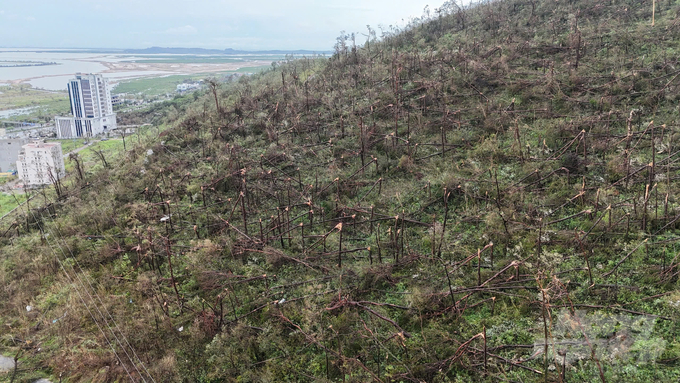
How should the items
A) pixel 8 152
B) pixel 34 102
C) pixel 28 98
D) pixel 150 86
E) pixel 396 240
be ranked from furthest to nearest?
1. pixel 150 86
2. pixel 28 98
3. pixel 34 102
4. pixel 8 152
5. pixel 396 240

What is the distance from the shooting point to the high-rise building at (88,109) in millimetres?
34688

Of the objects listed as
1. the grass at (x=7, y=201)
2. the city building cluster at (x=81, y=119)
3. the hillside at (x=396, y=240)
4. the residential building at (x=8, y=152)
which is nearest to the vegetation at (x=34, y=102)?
the city building cluster at (x=81, y=119)

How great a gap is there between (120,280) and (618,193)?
846 centimetres

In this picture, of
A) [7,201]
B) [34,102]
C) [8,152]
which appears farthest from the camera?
[34,102]

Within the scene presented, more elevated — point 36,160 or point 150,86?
point 150,86

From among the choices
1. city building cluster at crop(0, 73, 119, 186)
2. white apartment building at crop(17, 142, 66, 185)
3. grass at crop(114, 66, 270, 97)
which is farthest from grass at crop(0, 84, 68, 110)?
white apartment building at crop(17, 142, 66, 185)

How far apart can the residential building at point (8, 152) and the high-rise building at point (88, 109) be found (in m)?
7.48

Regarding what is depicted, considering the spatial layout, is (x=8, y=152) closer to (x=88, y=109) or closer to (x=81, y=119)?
(x=81, y=119)

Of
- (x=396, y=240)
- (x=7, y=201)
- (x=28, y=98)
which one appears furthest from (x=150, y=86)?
(x=396, y=240)

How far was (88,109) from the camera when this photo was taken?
122ft

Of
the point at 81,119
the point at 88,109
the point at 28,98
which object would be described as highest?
the point at 28,98

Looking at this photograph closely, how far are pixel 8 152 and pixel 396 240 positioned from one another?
33346 millimetres

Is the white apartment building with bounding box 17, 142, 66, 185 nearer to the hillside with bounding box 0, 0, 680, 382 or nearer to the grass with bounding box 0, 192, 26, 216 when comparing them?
the grass with bounding box 0, 192, 26, 216

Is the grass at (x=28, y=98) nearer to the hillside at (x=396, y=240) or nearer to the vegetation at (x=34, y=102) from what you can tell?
the vegetation at (x=34, y=102)
